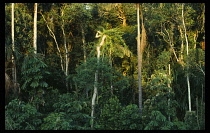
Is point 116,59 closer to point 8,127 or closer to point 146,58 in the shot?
point 146,58

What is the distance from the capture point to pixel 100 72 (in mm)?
12266

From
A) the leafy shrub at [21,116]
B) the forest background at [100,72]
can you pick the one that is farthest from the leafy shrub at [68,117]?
the leafy shrub at [21,116]

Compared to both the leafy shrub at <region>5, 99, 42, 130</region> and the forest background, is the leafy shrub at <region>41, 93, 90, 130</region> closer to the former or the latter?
the forest background

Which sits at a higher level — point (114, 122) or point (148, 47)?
point (148, 47)

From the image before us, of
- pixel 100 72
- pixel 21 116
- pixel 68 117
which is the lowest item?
pixel 68 117

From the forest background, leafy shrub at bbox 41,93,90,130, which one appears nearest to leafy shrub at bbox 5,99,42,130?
the forest background

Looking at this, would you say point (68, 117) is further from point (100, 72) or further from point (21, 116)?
point (100, 72)

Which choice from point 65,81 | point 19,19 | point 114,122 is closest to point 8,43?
point 19,19

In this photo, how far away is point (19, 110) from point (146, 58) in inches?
407

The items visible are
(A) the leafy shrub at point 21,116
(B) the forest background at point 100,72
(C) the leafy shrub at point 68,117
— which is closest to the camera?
(A) the leafy shrub at point 21,116

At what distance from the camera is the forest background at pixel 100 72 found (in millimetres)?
11234

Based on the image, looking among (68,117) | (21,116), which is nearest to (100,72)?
(68,117)

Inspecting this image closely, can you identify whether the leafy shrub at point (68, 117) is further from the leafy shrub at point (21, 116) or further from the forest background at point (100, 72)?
the leafy shrub at point (21, 116)

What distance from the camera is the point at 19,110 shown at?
1077 centimetres
